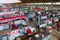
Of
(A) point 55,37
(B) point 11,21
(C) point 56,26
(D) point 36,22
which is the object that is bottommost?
(A) point 55,37

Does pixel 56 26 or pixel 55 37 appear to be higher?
pixel 56 26

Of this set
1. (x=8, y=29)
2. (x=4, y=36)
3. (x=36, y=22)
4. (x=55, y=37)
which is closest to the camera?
(x=4, y=36)

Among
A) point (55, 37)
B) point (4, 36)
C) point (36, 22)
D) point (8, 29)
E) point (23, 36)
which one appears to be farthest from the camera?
point (55, 37)

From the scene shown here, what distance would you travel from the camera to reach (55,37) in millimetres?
4621

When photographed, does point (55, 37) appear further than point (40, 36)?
Yes

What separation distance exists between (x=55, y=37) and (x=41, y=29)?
1.23 m

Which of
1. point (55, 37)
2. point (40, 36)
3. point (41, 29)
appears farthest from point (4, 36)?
point (55, 37)

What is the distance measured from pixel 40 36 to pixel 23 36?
0.63 meters

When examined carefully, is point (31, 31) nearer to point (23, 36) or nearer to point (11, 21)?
point (23, 36)

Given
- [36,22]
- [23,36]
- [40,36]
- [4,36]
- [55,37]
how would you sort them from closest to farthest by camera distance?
[4,36] → [23,36] → [40,36] → [36,22] → [55,37]

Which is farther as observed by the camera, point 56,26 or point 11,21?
point 56,26

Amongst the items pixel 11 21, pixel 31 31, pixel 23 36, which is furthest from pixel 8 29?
pixel 31 31

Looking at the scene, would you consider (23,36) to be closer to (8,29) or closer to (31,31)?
(31,31)

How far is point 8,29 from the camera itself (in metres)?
2.65
